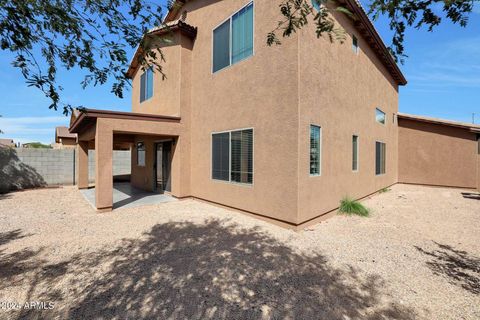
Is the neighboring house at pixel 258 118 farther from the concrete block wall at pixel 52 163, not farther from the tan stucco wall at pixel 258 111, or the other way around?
the concrete block wall at pixel 52 163

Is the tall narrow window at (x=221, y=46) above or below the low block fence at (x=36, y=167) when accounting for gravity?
above

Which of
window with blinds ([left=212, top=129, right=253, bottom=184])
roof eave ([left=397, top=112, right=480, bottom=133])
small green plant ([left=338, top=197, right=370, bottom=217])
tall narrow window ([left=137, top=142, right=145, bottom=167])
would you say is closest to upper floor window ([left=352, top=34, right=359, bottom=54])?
window with blinds ([left=212, top=129, right=253, bottom=184])

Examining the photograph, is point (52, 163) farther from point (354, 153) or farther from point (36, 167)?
point (354, 153)

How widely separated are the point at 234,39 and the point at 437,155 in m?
14.0

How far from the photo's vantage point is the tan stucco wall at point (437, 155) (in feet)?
42.4

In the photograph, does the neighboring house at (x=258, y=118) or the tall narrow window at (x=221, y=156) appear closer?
the neighboring house at (x=258, y=118)

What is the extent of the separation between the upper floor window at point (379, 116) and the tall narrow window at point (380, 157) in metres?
1.17

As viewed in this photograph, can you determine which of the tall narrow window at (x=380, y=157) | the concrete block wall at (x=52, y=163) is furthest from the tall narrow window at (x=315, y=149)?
the concrete block wall at (x=52, y=163)

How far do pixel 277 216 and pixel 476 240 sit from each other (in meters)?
4.58

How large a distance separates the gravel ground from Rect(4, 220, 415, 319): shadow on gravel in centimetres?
2

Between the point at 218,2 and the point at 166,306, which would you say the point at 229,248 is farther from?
the point at 218,2

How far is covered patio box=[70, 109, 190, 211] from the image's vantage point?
24.3 ft

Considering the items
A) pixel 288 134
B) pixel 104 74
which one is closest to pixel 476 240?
pixel 288 134

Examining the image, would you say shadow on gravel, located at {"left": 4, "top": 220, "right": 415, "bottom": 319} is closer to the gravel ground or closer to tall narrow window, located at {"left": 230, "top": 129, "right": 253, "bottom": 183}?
the gravel ground
